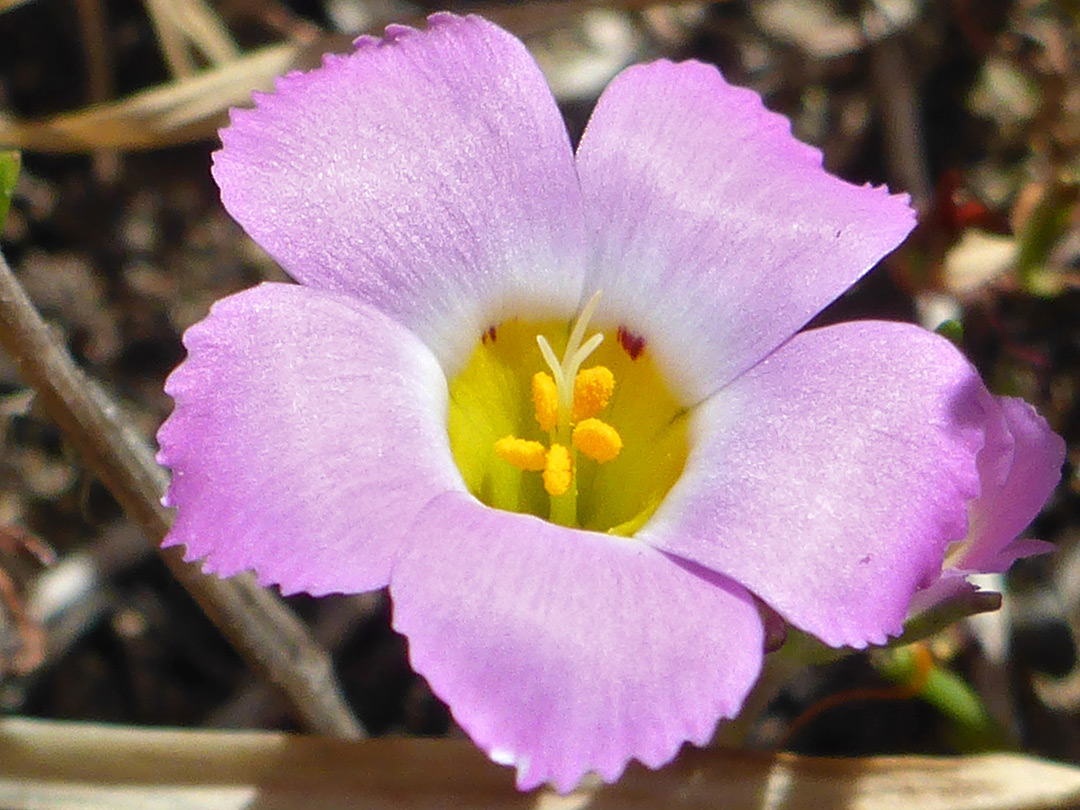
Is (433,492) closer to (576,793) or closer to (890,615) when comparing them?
(890,615)

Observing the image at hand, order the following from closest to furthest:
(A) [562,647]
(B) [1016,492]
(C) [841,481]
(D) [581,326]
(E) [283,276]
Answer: (A) [562,647]
(C) [841,481]
(B) [1016,492]
(D) [581,326]
(E) [283,276]

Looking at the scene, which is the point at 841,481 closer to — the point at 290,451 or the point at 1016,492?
the point at 1016,492

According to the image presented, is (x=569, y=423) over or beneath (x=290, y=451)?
beneath

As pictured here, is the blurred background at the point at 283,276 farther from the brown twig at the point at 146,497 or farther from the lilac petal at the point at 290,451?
the lilac petal at the point at 290,451

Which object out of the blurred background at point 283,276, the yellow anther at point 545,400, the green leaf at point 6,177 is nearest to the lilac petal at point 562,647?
the yellow anther at point 545,400

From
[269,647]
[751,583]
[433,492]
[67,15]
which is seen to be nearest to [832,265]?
[751,583]

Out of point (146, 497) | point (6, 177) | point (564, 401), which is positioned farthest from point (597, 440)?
point (6, 177)
